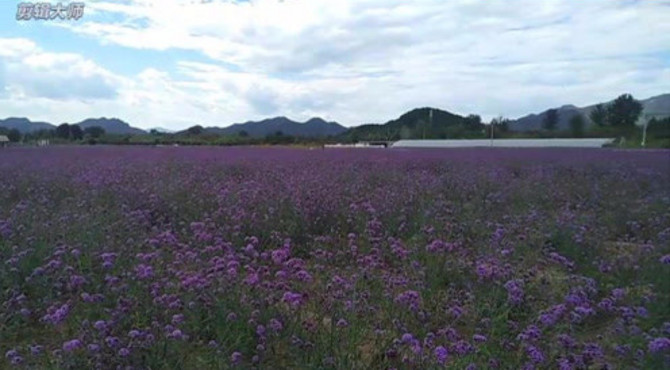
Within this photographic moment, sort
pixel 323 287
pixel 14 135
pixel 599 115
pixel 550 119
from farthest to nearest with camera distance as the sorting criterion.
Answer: pixel 550 119, pixel 599 115, pixel 14 135, pixel 323 287

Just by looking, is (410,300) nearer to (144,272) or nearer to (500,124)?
(144,272)

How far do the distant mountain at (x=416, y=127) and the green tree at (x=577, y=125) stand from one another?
10423 millimetres

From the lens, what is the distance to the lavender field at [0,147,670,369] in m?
2.44

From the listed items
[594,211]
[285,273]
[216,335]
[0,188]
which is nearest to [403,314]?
[285,273]

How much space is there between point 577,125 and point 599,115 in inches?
278

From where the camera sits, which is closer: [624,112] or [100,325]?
[100,325]

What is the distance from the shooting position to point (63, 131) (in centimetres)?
5075

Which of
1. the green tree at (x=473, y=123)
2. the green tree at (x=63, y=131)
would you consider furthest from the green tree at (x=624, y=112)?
the green tree at (x=63, y=131)

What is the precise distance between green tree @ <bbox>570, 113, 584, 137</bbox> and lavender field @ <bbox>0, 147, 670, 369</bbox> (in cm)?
4651

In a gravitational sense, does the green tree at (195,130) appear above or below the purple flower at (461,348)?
above

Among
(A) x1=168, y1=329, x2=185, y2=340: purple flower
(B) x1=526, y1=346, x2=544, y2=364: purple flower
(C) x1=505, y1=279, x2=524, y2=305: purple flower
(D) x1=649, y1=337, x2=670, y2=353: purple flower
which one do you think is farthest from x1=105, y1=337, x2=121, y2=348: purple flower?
(D) x1=649, y1=337, x2=670, y2=353: purple flower

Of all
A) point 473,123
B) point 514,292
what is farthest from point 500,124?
point 514,292

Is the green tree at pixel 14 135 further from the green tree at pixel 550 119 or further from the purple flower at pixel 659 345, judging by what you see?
the green tree at pixel 550 119

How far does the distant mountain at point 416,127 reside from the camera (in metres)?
48.9
